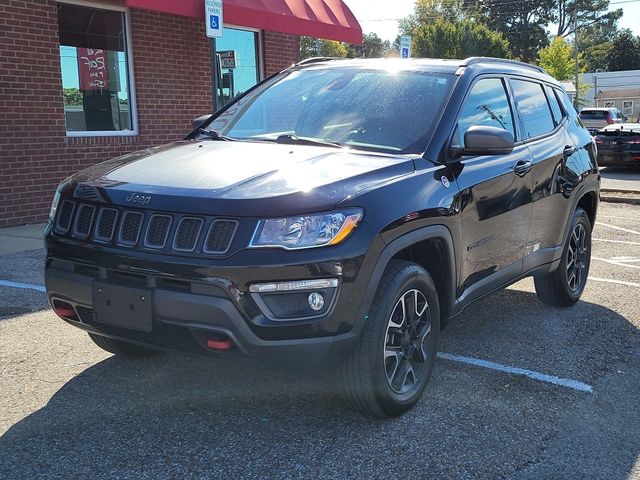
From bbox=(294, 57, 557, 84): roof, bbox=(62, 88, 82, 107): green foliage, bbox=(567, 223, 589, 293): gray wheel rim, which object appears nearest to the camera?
bbox=(294, 57, 557, 84): roof

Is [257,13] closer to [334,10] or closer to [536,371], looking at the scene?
[334,10]

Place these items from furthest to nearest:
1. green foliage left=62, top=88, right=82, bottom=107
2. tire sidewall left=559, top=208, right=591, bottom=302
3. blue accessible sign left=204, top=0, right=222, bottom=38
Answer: green foliage left=62, top=88, right=82, bottom=107 → blue accessible sign left=204, top=0, right=222, bottom=38 → tire sidewall left=559, top=208, right=591, bottom=302

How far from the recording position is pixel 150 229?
3.12 meters

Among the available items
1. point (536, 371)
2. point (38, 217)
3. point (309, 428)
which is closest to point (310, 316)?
point (309, 428)

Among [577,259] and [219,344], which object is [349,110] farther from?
[577,259]

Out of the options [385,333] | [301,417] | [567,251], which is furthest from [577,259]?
[301,417]

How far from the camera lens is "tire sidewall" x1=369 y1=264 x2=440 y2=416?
3.23 m

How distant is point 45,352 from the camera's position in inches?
174

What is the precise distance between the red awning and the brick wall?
1019mm

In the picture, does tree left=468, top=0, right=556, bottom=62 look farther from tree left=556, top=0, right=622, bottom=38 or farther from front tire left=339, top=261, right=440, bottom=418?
front tire left=339, top=261, right=440, bottom=418

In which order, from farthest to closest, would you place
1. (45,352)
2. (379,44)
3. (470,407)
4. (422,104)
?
(379,44), (45,352), (422,104), (470,407)

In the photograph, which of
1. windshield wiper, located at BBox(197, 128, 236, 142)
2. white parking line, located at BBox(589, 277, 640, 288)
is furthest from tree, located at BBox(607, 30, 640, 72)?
windshield wiper, located at BBox(197, 128, 236, 142)

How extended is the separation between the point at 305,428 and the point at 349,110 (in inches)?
72.3

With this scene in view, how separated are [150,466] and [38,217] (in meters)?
7.14
